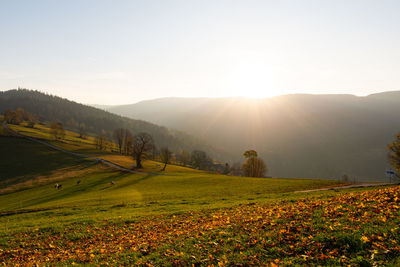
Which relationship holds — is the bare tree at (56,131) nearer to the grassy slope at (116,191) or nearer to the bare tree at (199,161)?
the grassy slope at (116,191)

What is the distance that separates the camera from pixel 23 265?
1074 cm

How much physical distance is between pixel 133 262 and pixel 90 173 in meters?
64.9

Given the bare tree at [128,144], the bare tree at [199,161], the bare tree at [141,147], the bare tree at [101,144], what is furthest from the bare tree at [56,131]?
the bare tree at [199,161]

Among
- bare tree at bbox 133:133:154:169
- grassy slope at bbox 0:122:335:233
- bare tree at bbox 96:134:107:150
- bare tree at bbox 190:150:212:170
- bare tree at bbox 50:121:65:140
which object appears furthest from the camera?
bare tree at bbox 190:150:212:170

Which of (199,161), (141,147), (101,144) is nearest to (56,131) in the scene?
(101,144)

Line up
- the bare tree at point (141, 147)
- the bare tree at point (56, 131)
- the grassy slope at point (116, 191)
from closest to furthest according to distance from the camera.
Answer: the grassy slope at point (116, 191)
the bare tree at point (141, 147)
the bare tree at point (56, 131)

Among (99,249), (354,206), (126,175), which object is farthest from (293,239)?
(126,175)

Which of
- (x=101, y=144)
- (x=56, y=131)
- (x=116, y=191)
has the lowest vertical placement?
(x=116, y=191)

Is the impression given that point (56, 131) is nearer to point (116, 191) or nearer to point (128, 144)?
point (128, 144)

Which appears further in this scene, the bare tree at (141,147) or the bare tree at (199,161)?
the bare tree at (199,161)

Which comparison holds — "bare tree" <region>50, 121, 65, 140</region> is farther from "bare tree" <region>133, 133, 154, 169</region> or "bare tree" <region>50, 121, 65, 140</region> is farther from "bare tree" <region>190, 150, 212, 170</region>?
"bare tree" <region>190, 150, 212, 170</region>

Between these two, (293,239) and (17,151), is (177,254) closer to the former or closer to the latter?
(293,239)

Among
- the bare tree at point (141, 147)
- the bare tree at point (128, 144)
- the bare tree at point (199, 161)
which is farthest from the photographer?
the bare tree at point (199, 161)

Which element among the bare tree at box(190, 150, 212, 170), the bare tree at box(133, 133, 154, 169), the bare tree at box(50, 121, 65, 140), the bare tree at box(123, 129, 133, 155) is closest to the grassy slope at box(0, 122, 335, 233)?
the bare tree at box(133, 133, 154, 169)
